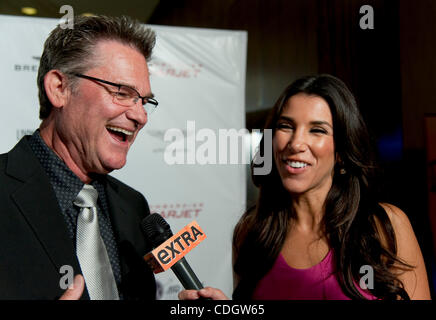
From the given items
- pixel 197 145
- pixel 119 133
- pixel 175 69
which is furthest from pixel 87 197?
pixel 175 69

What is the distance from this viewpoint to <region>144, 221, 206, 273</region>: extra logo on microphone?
2.94 feet

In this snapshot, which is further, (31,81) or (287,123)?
(31,81)

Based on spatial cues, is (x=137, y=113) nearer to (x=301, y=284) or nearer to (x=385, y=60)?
(x=301, y=284)

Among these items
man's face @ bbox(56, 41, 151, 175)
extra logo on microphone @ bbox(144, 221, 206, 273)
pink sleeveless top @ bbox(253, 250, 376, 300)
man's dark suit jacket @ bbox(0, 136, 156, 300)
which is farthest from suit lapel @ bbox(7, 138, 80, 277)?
pink sleeveless top @ bbox(253, 250, 376, 300)

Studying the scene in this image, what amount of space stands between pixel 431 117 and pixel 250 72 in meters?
1.01

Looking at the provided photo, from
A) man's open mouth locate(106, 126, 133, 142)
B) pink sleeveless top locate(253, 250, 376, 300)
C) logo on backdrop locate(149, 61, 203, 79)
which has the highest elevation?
logo on backdrop locate(149, 61, 203, 79)

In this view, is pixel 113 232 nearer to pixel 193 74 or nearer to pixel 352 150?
pixel 352 150

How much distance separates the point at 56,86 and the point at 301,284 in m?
1.01

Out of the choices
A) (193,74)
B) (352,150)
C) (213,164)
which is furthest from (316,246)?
(193,74)

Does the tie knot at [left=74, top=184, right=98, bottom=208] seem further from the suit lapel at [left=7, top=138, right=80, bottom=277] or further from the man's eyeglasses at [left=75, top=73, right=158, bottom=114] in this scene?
the man's eyeglasses at [left=75, top=73, right=158, bottom=114]

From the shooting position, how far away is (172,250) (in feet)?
3.03

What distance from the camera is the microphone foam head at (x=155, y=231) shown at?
99 centimetres

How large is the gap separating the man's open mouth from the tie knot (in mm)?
175

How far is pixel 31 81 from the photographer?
71.6 inches
